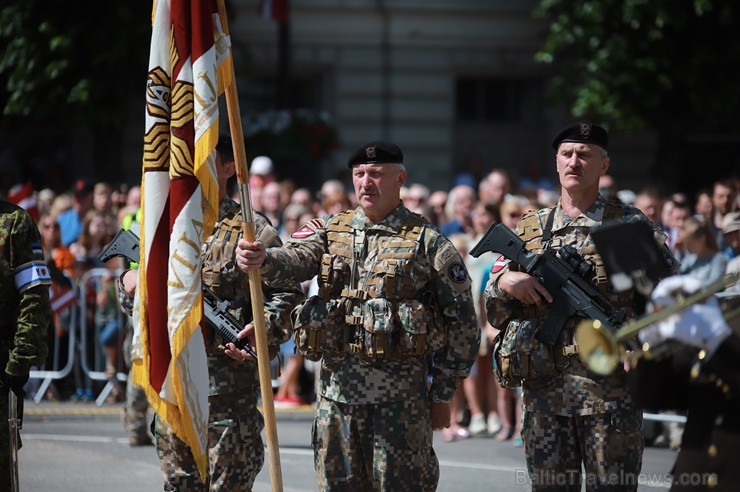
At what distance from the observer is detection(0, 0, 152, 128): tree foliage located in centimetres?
2016

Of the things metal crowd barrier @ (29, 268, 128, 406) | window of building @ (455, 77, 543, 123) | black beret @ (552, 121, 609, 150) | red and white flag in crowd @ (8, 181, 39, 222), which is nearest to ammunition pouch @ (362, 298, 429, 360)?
black beret @ (552, 121, 609, 150)

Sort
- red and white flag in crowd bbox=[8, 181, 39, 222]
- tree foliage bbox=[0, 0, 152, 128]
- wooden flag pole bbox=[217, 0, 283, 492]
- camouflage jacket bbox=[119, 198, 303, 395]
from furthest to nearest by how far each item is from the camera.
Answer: tree foliage bbox=[0, 0, 152, 128], red and white flag in crowd bbox=[8, 181, 39, 222], camouflage jacket bbox=[119, 198, 303, 395], wooden flag pole bbox=[217, 0, 283, 492]

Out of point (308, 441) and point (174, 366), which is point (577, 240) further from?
point (308, 441)

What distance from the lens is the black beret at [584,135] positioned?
6762 mm

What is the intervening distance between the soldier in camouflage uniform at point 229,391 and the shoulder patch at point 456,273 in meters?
0.83

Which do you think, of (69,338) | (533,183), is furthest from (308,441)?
(533,183)

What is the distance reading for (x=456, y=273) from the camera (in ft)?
22.1

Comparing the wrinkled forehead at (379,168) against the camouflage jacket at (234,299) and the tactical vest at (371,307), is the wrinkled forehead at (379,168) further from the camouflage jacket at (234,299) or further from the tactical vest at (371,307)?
the camouflage jacket at (234,299)

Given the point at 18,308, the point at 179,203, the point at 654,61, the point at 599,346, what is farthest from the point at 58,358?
the point at 599,346

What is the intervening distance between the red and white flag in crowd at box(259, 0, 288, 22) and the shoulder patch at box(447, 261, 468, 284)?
1453 centimetres

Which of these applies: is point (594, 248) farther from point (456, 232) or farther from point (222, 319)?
point (456, 232)

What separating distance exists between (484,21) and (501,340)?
1798 centimetres

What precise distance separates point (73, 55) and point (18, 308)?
1410 centimetres

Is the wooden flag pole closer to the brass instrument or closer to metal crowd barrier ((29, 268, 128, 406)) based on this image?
the brass instrument
